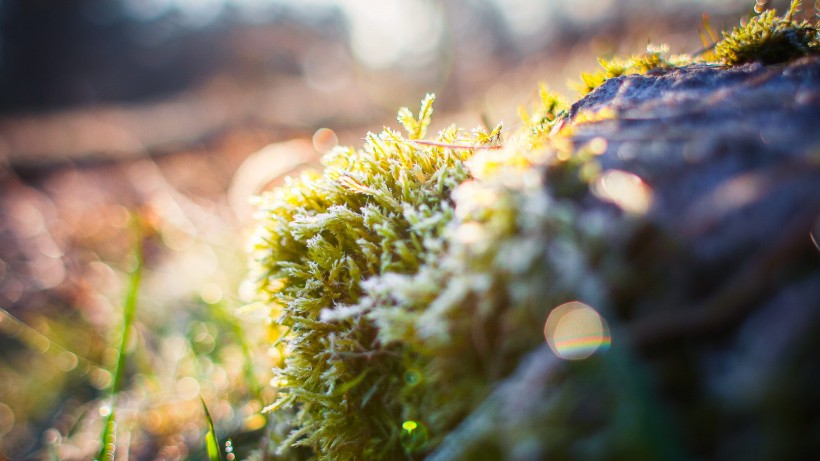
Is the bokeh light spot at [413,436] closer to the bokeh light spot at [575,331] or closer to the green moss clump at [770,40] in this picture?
the bokeh light spot at [575,331]

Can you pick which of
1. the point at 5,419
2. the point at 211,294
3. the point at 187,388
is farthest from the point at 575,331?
the point at 5,419

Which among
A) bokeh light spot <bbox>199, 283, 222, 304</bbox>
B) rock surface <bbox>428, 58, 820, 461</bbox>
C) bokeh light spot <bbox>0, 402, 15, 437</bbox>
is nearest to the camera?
rock surface <bbox>428, 58, 820, 461</bbox>

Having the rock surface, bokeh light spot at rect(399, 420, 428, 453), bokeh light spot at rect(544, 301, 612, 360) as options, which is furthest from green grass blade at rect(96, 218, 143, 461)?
bokeh light spot at rect(544, 301, 612, 360)

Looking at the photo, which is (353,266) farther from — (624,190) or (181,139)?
(181,139)

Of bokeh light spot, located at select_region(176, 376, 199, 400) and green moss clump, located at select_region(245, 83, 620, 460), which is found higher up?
bokeh light spot, located at select_region(176, 376, 199, 400)

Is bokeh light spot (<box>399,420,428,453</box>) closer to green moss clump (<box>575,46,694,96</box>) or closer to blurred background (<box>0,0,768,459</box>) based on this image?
blurred background (<box>0,0,768,459</box>)

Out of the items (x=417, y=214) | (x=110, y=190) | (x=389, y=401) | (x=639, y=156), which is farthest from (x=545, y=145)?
(x=110, y=190)
